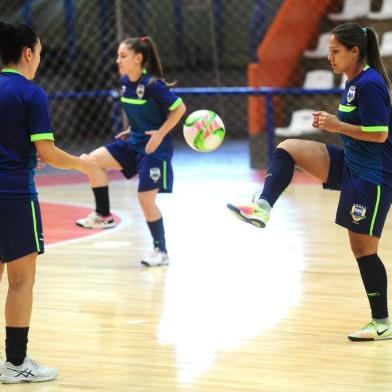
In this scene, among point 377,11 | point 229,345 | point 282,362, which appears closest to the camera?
point 282,362

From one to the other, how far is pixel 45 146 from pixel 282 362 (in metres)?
1.32

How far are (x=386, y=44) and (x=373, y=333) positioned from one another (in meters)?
7.53

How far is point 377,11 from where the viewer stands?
12.1 m

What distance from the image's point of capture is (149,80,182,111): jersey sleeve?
6.18 meters

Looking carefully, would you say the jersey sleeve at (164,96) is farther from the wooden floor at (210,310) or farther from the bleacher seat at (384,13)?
the bleacher seat at (384,13)

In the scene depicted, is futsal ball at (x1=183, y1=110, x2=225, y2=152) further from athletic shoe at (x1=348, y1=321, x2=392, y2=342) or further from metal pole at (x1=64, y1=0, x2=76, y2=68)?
metal pole at (x1=64, y1=0, x2=76, y2=68)

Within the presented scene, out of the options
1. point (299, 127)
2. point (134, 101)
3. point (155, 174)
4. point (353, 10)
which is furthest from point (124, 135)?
point (353, 10)

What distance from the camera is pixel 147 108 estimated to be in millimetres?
6266

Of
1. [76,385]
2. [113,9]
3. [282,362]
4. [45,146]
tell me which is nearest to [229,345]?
[282,362]

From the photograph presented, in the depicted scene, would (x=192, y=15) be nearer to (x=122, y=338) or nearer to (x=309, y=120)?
(x=309, y=120)

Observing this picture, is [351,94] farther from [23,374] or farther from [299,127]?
[299,127]

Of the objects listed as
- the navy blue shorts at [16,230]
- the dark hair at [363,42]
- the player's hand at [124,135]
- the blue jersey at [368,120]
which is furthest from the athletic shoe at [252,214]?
the player's hand at [124,135]

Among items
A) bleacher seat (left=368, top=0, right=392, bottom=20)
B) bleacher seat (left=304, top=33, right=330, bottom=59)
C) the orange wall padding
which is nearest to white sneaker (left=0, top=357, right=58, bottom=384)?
the orange wall padding

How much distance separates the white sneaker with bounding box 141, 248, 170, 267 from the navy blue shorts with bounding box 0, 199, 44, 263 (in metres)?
2.47
